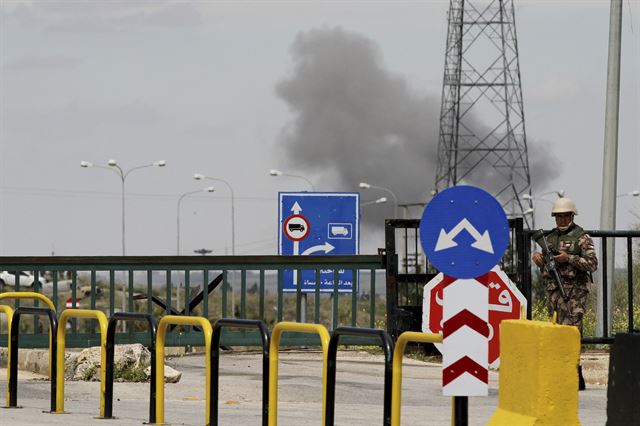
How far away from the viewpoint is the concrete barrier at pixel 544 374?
8.62m

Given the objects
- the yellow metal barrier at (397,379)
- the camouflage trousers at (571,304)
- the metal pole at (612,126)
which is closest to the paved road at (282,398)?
the camouflage trousers at (571,304)

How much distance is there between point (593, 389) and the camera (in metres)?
15.9

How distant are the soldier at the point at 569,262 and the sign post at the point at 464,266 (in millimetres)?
5837

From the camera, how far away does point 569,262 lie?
15.1 metres

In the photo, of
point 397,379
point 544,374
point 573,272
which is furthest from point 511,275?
point 544,374

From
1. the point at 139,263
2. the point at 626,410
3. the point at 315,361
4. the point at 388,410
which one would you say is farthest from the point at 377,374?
the point at 626,410

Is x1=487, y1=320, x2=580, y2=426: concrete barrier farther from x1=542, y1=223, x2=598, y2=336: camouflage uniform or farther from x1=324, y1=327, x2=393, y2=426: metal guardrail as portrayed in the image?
x1=542, y1=223, x2=598, y2=336: camouflage uniform

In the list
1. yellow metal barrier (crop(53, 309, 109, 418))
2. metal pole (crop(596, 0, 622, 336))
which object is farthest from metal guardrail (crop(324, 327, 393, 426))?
metal pole (crop(596, 0, 622, 336))

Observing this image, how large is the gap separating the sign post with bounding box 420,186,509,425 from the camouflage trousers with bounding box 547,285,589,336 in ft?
19.2

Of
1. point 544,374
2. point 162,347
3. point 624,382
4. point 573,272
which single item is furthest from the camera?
point 573,272

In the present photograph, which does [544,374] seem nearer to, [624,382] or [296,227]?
[624,382]

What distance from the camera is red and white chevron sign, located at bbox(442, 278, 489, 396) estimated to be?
9.31 m

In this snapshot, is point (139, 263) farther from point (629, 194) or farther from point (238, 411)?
point (629, 194)

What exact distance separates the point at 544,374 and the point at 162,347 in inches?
156
